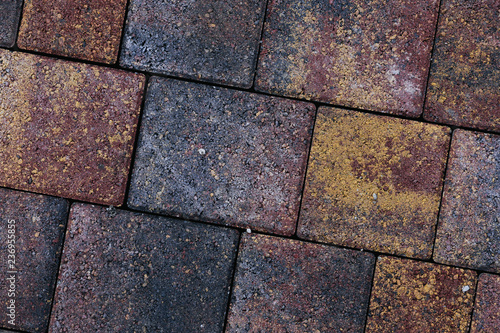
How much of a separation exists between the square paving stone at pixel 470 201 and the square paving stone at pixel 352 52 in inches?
13.2

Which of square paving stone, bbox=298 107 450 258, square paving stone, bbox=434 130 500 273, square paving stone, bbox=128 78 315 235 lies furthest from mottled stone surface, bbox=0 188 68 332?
square paving stone, bbox=434 130 500 273

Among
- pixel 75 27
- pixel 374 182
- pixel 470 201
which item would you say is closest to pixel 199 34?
pixel 75 27

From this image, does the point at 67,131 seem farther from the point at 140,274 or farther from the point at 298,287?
the point at 298,287

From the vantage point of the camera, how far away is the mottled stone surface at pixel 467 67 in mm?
1879

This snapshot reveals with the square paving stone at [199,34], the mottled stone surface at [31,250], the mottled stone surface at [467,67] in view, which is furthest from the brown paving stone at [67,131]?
the mottled stone surface at [467,67]

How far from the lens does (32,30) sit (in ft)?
6.20

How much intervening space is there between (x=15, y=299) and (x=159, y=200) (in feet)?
3.04

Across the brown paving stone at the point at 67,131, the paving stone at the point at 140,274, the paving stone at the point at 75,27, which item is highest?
the paving stone at the point at 75,27

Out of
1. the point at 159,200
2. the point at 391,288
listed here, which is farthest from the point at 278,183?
the point at 391,288

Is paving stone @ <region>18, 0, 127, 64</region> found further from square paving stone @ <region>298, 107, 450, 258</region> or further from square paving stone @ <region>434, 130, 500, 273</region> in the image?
square paving stone @ <region>434, 130, 500, 273</region>

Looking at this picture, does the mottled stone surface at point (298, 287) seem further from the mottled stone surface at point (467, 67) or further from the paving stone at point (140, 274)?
the mottled stone surface at point (467, 67)

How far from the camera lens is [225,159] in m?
1.88

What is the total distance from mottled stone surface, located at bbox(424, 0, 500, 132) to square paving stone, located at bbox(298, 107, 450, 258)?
5.6 inches

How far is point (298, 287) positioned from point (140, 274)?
2.73ft
